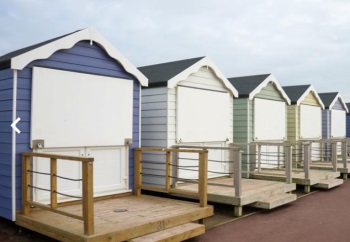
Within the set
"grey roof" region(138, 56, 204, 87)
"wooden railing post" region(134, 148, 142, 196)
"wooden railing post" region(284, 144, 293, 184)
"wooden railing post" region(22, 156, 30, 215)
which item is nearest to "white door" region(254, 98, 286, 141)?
"wooden railing post" region(284, 144, 293, 184)

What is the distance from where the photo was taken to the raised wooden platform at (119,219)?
4.89 meters

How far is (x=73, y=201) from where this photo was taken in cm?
669

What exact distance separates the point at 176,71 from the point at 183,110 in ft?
3.23

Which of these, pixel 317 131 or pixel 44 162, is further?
pixel 317 131

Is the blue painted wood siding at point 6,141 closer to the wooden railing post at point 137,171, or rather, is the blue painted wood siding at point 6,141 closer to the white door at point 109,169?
the white door at point 109,169

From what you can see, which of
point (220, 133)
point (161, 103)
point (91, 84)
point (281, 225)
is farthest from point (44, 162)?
point (220, 133)

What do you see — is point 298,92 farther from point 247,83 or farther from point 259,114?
point 259,114

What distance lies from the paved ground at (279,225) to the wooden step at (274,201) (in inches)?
6.4

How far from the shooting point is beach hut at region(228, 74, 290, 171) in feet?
38.5

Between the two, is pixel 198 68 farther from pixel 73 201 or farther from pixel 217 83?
pixel 73 201

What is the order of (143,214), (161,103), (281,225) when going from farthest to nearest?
1. (161,103)
2. (281,225)
3. (143,214)

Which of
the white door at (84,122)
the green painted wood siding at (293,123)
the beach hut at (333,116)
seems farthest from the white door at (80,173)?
the beach hut at (333,116)

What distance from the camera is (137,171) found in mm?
7812

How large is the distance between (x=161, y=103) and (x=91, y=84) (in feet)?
7.31
